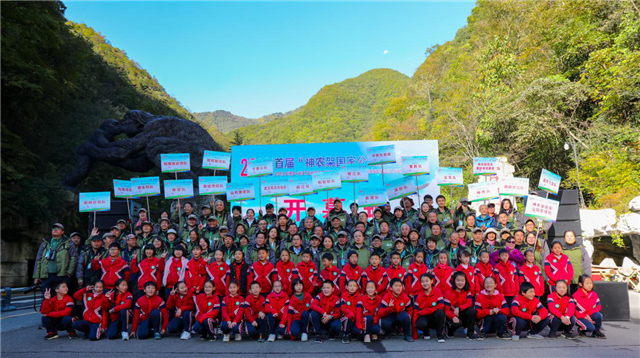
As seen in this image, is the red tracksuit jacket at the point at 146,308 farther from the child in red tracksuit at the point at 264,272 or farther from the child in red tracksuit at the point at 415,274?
the child in red tracksuit at the point at 415,274

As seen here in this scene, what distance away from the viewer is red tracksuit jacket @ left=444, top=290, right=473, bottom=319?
4965 mm

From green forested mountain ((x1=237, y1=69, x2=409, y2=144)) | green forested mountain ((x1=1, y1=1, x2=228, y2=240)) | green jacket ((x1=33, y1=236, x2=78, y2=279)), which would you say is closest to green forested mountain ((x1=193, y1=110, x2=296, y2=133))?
green forested mountain ((x1=237, y1=69, x2=409, y2=144))

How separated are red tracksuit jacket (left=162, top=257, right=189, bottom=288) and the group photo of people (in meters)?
0.02

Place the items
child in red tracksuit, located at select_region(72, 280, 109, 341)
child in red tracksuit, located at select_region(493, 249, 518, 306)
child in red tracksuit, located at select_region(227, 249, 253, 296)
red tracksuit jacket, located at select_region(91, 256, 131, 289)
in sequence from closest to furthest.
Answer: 1. child in red tracksuit, located at select_region(72, 280, 109, 341)
2. child in red tracksuit, located at select_region(493, 249, 518, 306)
3. child in red tracksuit, located at select_region(227, 249, 253, 296)
4. red tracksuit jacket, located at select_region(91, 256, 131, 289)

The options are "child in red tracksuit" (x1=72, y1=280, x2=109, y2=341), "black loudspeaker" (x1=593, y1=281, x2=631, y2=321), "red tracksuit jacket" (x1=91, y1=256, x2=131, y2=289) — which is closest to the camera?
"child in red tracksuit" (x1=72, y1=280, x2=109, y2=341)

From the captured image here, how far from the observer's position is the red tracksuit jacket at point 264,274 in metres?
5.39

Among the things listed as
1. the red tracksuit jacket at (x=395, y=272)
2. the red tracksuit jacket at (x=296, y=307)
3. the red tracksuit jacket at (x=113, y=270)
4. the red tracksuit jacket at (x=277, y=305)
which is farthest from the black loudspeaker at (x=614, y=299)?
the red tracksuit jacket at (x=113, y=270)

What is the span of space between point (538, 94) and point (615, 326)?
9.91m

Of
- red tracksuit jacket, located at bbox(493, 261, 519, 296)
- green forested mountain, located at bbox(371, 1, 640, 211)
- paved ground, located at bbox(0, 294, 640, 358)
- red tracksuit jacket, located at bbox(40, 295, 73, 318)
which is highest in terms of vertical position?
green forested mountain, located at bbox(371, 1, 640, 211)

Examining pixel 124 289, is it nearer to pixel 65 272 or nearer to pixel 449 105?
pixel 65 272

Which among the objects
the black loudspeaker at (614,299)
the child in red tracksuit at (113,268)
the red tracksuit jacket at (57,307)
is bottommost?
the black loudspeaker at (614,299)

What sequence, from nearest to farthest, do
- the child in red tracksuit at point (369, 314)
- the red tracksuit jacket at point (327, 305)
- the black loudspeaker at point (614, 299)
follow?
1. the child in red tracksuit at point (369, 314)
2. the red tracksuit jacket at point (327, 305)
3. the black loudspeaker at point (614, 299)

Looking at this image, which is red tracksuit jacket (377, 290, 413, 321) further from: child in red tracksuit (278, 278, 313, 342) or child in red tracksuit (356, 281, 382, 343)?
child in red tracksuit (278, 278, 313, 342)

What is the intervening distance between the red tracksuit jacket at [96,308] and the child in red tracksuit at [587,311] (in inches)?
237
